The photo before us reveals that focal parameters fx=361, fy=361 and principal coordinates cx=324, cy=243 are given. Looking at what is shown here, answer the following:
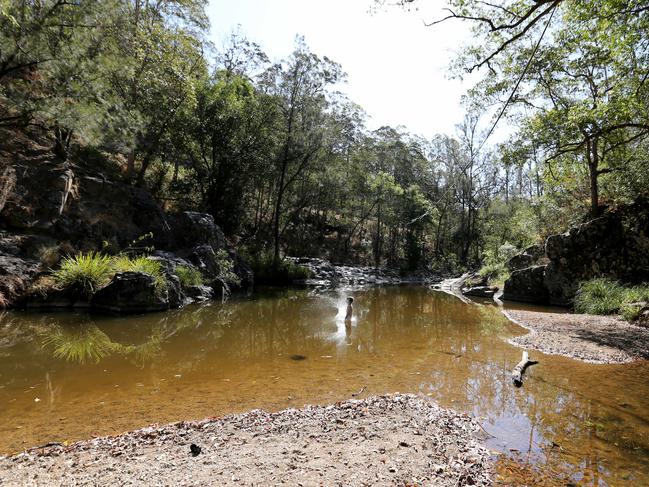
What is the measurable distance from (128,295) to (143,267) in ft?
3.94

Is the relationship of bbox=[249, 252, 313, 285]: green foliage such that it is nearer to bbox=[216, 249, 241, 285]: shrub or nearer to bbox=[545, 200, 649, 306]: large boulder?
bbox=[216, 249, 241, 285]: shrub

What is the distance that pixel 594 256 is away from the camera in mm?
15570

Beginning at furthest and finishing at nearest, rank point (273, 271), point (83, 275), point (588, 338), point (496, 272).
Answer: point (496, 272) → point (273, 271) → point (83, 275) → point (588, 338)

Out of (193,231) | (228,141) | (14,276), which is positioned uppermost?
(228,141)

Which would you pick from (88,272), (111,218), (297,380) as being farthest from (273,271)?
(297,380)

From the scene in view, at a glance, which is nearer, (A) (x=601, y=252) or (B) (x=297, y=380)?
(B) (x=297, y=380)

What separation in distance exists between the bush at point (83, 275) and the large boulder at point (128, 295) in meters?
0.31

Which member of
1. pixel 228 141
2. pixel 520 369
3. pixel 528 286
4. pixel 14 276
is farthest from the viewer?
pixel 228 141

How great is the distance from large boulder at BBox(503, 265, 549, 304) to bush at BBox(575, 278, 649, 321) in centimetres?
227

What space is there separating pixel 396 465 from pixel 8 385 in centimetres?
621

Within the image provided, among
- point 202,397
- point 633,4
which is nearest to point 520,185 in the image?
point 633,4

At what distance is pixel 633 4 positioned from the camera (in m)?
7.89

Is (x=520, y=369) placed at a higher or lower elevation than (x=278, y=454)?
higher

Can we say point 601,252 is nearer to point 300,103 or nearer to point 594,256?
point 594,256
